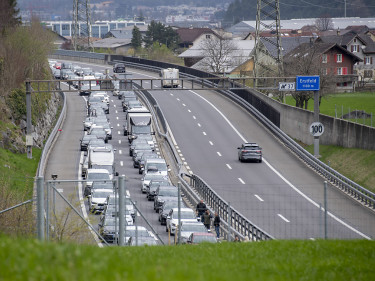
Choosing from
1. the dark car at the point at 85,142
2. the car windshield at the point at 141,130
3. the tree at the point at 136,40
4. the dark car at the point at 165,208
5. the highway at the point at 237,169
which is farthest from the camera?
the tree at the point at 136,40

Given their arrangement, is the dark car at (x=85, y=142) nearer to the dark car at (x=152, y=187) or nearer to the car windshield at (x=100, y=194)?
the dark car at (x=152, y=187)

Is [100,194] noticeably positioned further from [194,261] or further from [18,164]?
[194,261]

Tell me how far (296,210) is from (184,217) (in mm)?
5680

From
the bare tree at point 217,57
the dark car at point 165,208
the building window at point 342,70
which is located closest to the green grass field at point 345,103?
the building window at point 342,70

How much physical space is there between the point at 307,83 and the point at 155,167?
15226mm

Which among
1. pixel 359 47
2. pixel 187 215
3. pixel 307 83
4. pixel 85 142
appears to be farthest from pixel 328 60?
pixel 187 215

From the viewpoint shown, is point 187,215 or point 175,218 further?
point 187,215

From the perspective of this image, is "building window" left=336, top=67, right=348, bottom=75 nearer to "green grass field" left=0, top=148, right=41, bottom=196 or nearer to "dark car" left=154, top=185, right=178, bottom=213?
"green grass field" left=0, top=148, right=41, bottom=196

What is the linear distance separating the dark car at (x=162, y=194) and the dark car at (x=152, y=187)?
0.95 m

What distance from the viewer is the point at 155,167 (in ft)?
151

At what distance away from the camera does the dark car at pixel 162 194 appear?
3659cm

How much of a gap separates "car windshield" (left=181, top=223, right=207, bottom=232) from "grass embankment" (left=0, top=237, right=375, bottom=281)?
1175 centimetres

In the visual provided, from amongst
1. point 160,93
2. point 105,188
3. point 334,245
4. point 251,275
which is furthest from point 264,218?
point 160,93

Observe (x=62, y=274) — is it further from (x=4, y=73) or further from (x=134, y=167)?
(x=4, y=73)
